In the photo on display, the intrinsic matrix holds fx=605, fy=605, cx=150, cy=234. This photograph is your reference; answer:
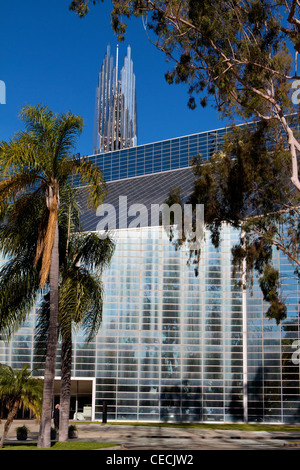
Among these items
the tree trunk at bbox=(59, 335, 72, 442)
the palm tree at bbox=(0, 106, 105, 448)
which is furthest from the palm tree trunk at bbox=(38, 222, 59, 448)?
the tree trunk at bbox=(59, 335, 72, 442)

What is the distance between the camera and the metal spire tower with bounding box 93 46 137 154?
534 feet

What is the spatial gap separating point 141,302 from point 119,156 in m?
51.0

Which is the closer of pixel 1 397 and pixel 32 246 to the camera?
pixel 1 397

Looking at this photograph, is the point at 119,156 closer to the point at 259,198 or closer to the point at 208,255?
the point at 208,255

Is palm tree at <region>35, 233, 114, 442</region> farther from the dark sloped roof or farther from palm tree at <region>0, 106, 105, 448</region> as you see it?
the dark sloped roof

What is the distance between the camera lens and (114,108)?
553 feet

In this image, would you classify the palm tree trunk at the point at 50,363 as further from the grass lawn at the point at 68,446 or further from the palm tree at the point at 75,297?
the palm tree at the point at 75,297

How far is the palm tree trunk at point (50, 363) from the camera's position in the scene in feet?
59.0

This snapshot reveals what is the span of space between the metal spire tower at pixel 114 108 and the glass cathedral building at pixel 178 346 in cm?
11889

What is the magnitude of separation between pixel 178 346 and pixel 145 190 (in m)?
15.9

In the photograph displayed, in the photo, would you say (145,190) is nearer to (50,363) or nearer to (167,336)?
(167,336)

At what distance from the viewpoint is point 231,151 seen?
27703mm

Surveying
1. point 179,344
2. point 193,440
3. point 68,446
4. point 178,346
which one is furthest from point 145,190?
point 68,446
